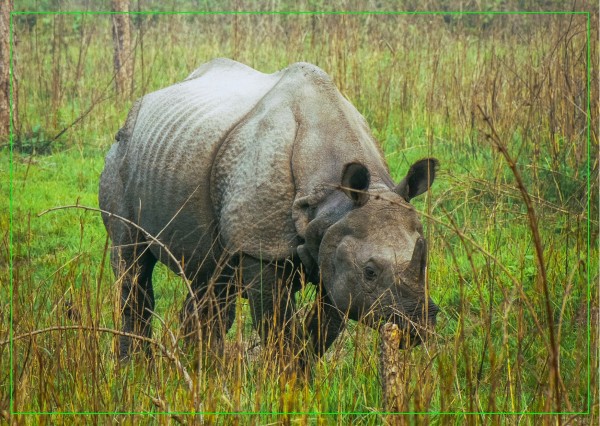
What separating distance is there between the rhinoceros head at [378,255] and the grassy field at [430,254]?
0.60 feet

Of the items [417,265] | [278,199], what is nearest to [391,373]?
[417,265]

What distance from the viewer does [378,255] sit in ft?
14.1

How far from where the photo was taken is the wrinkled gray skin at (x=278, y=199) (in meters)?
4.34

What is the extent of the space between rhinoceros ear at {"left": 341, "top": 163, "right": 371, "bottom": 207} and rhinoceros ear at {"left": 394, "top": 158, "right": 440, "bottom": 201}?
0.53 ft

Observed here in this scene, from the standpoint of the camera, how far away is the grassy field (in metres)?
3.51

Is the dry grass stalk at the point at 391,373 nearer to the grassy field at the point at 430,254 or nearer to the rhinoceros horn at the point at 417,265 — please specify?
the grassy field at the point at 430,254

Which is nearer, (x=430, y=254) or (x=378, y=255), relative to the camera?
(x=378, y=255)

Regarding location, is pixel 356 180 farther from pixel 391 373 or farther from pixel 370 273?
pixel 391 373

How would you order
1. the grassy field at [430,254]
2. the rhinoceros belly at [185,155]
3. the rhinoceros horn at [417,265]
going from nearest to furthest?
the grassy field at [430,254] → the rhinoceros horn at [417,265] → the rhinoceros belly at [185,155]

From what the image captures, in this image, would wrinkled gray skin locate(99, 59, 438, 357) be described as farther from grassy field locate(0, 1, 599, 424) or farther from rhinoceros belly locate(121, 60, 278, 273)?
grassy field locate(0, 1, 599, 424)

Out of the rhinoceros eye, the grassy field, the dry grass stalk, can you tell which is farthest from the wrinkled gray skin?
the dry grass stalk

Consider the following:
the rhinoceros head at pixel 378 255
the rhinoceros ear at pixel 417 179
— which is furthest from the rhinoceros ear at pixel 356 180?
the rhinoceros ear at pixel 417 179

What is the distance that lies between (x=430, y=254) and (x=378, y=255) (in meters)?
1.41

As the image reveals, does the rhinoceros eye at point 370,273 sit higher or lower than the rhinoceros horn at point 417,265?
lower
